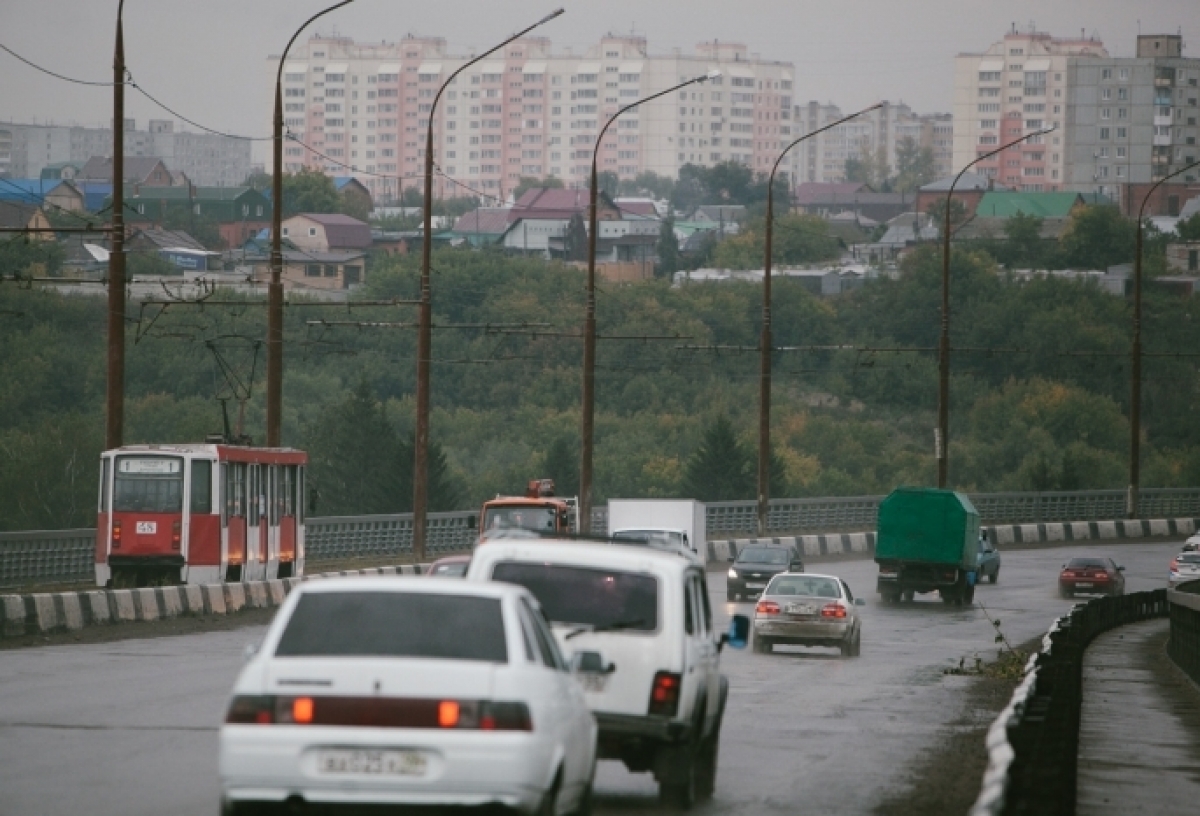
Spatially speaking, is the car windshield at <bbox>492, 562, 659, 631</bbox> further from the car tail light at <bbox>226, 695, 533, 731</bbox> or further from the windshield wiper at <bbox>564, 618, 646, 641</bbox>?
the car tail light at <bbox>226, 695, 533, 731</bbox>

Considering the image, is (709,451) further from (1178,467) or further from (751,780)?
(751,780)

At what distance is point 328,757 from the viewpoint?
Answer: 9891mm

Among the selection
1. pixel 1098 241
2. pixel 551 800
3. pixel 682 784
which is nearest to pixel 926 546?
pixel 682 784

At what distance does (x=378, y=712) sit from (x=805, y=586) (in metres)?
22.9

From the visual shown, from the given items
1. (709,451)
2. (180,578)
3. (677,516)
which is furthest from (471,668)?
(709,451)

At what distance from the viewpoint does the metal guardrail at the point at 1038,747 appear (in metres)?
Answer: 10.8

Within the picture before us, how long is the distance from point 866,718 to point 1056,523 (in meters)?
59.0

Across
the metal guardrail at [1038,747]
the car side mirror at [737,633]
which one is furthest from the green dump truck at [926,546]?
the car side mirror at [737,633]

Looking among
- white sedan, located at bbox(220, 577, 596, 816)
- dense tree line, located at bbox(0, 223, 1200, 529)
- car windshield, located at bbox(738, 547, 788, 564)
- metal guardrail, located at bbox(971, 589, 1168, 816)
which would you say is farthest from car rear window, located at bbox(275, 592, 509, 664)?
dense tree line, located at bbox(0, 223, 1200, 529)

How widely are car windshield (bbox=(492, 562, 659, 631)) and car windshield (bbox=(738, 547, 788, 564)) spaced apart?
34.5 metres

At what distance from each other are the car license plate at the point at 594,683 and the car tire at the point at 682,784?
65 centimetres

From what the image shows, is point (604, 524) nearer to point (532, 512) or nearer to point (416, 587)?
point (532, 512)

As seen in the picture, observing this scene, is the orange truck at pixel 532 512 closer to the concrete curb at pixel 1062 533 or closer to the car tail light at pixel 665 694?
the concrete curb at pixel 1062 533

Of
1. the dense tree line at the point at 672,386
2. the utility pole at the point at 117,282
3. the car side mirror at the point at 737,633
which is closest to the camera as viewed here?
the car side mirror at the point at 737,633
